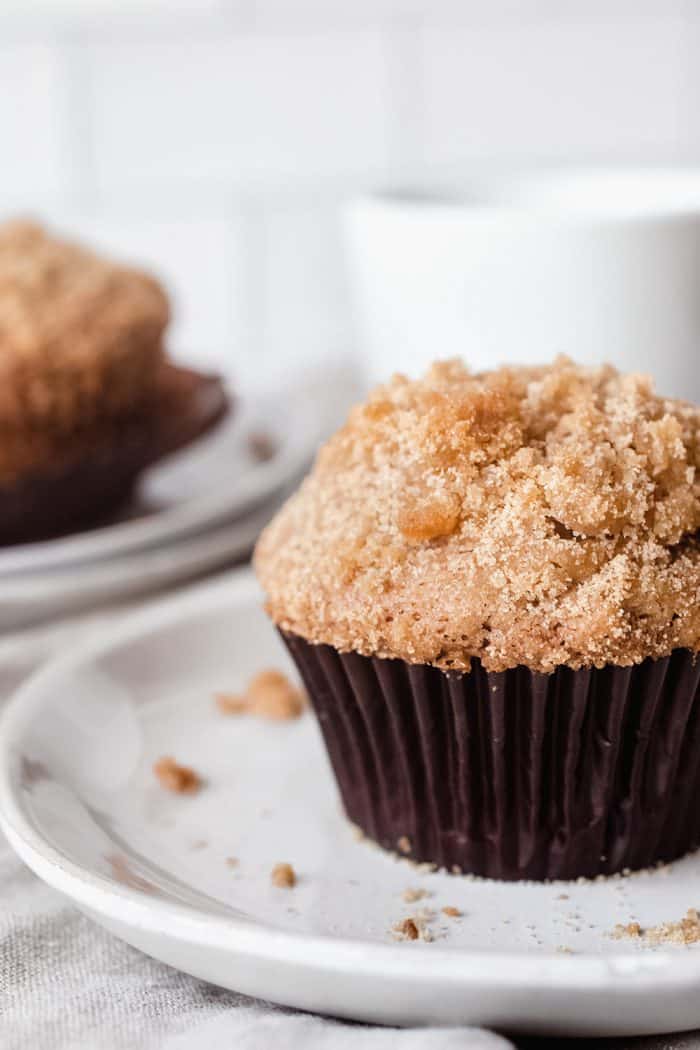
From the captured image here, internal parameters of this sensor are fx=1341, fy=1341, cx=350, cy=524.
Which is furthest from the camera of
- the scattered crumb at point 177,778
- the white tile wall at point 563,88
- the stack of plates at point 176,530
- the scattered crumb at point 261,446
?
the white tile wall at point 563,88

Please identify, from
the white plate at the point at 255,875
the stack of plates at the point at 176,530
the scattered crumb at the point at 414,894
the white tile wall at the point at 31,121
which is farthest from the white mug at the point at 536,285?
the white tile wall at the point at 31,121

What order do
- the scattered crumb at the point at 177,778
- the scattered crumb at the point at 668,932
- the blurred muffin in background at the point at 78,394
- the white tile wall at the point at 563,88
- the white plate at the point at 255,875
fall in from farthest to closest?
the white tile wall at the point at 563,88 → the blurred muffin in background at the point at 78,394 → the scattered crumb at the point at 177,778 → the scattered crumb at the point at 668,932 → the white plate at the point at 255,875

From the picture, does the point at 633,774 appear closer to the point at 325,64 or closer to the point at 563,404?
the point at 563,404

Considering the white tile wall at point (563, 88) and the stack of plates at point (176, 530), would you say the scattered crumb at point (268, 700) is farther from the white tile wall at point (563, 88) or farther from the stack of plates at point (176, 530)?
the white tile wall at point (563, 88)

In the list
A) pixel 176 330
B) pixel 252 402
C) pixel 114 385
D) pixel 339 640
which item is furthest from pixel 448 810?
pixel 176 330

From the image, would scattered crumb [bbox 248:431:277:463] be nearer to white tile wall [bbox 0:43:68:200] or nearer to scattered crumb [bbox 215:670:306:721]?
scattered crumb [bbox 215:670:306:721]

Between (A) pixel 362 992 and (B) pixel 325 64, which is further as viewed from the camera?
(B) pixel 325 64
